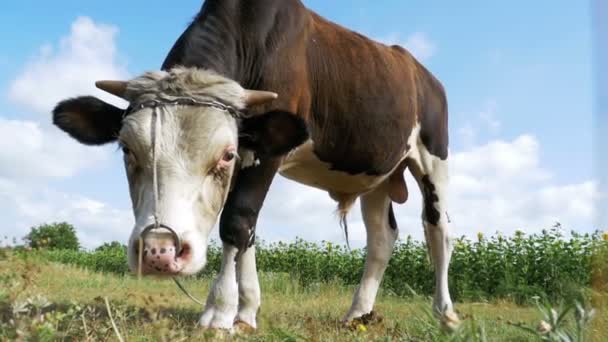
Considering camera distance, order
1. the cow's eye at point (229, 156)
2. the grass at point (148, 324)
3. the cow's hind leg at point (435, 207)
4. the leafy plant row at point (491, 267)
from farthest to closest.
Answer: the leafy plant row at point (491, 267), the cow's hind leg at point (435, 207), the cow's eye at point (229, 156), the grass at point (148, 324)

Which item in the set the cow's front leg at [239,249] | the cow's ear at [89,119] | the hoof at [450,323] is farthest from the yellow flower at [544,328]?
the cow's ear at [89,119]

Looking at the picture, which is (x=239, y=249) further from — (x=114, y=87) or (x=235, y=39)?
(x=235, y=39)

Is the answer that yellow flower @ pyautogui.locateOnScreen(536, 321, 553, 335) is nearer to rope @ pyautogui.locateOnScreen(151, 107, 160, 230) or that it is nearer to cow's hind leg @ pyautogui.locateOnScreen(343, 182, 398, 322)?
rope @ pyautogui.locateOnScreen(151, 107, 160, 230)

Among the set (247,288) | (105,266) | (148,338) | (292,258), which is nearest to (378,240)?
(247,288)

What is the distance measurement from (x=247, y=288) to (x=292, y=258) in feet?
45.7

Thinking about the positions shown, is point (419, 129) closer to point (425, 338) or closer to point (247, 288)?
point (247, 288)

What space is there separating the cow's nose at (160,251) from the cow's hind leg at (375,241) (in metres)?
3.15

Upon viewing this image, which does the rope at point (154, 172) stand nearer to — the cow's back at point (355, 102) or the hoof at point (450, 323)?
the cow's back at point (355, 102)

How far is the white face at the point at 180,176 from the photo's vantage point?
129 inches

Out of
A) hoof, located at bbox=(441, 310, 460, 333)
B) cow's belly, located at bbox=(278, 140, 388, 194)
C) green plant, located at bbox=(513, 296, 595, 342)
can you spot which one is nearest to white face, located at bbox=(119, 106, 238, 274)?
cow's belly, located at bbox=(278, 140, 388, 194)

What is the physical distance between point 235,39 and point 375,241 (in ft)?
9.64

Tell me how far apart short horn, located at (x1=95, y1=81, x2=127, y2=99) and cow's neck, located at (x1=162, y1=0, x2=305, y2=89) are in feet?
1.14

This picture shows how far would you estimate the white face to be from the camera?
327cm

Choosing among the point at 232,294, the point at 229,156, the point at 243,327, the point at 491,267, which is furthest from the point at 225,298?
the point at 491,267
